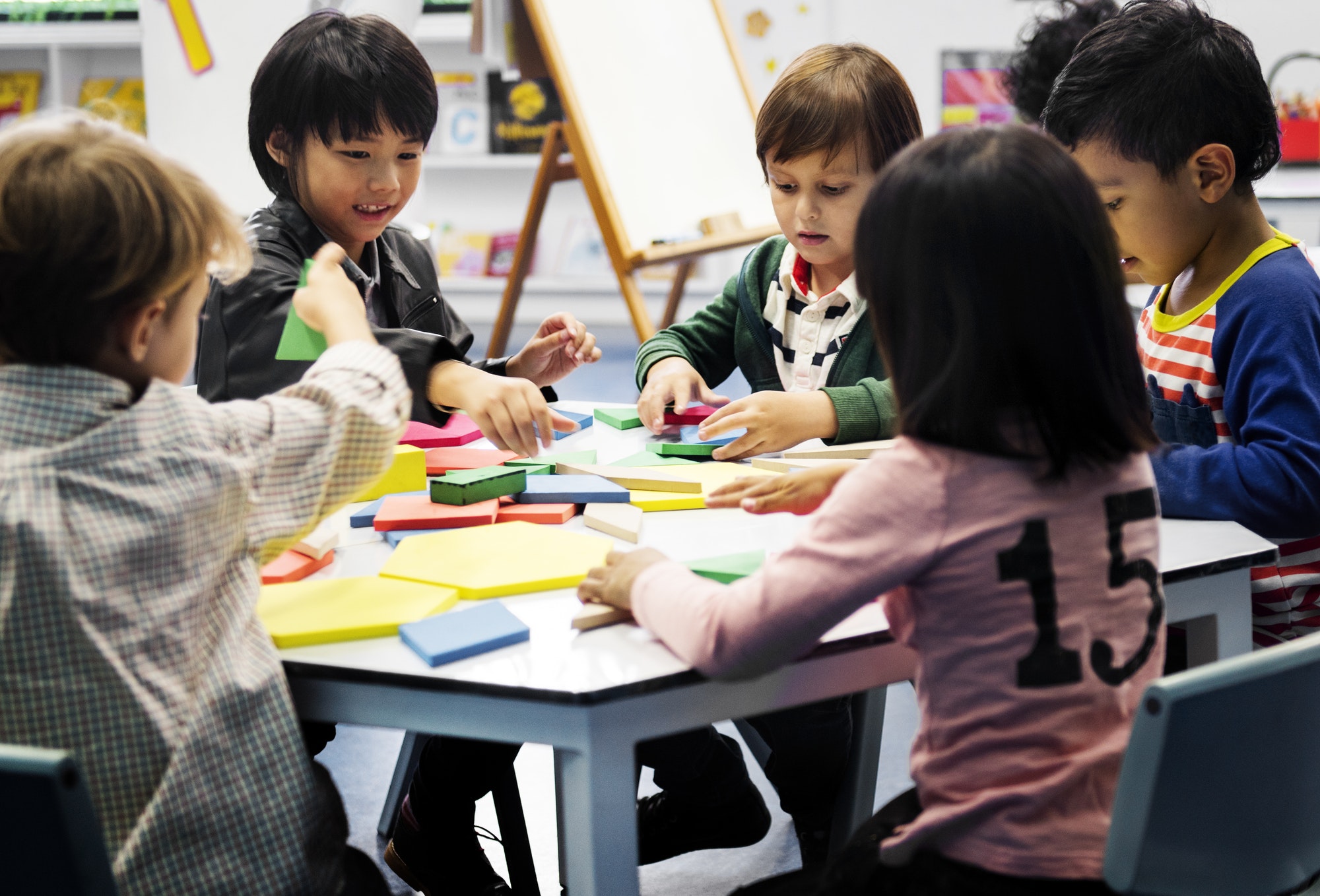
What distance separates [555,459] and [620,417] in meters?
0.25

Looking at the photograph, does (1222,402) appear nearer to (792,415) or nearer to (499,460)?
(792,415)

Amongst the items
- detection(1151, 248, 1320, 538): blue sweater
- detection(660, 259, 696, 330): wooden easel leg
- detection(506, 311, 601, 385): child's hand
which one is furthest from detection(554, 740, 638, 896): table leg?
detection(660, 259, 696, 330): wooden easel leg

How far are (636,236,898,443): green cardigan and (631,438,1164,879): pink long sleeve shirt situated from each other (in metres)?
0.79

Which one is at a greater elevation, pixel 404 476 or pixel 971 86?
pixel 971 86

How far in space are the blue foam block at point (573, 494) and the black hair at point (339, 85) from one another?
0.64 m

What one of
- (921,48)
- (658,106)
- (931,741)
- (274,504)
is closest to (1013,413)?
(931,741)

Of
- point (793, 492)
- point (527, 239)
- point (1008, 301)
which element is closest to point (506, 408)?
point (793, 492)

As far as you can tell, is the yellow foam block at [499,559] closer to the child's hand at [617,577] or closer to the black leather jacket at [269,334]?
the child's hand at [617,577]

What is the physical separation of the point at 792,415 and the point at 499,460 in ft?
Answer: 1.09

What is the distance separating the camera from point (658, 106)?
3168 mm

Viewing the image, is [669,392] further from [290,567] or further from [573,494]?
[290,567]

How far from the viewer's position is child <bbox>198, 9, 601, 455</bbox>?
138 centimetres

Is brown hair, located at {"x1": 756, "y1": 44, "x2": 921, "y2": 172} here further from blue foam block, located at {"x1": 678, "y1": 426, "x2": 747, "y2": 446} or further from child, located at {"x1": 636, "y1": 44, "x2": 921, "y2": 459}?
blue foam block, located at {"x1": 678, "y1": 426, "x2": 747, "y2": 446}

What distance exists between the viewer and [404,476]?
46.9 inches
